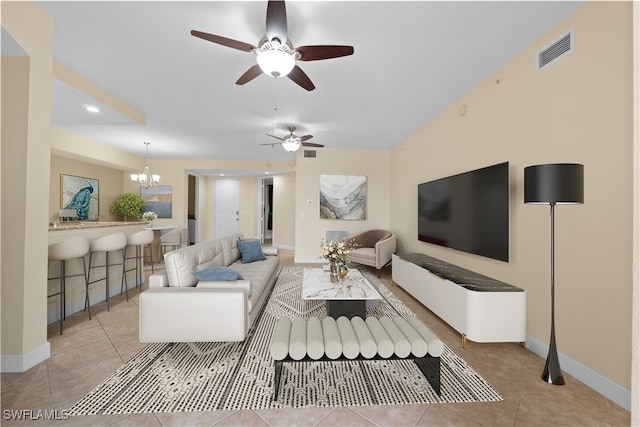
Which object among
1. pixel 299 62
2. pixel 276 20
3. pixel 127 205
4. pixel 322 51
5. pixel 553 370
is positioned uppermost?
pixel 299 62

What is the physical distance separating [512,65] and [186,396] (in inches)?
161

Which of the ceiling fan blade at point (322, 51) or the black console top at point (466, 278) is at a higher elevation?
the ceiling fan blade at point (322, 51)

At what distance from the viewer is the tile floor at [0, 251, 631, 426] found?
1.52 m

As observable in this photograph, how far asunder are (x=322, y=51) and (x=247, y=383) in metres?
2.56

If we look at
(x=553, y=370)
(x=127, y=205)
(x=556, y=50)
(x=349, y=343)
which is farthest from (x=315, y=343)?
(x=127, y=205)

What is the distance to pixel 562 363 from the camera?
2045 millimetres

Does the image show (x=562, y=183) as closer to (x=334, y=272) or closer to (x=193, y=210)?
(x=334, y=272)

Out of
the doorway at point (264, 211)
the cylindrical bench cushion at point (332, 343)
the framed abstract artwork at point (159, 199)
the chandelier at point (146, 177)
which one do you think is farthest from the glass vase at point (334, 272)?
the framed abstract artwork at point (159, 199)

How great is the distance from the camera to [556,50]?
6.98ft

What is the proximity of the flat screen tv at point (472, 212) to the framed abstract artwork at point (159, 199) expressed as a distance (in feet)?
23.0

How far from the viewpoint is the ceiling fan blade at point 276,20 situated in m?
1.69

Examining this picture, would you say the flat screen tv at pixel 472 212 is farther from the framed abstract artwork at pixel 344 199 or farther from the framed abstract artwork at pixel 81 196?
the framed abstract artwork at pixel 81 196

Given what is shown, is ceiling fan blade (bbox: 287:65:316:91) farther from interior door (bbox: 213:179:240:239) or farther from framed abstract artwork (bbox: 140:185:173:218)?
interior door (bbox: 213:179:240:239)

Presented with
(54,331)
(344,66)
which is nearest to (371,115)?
(344,66)
